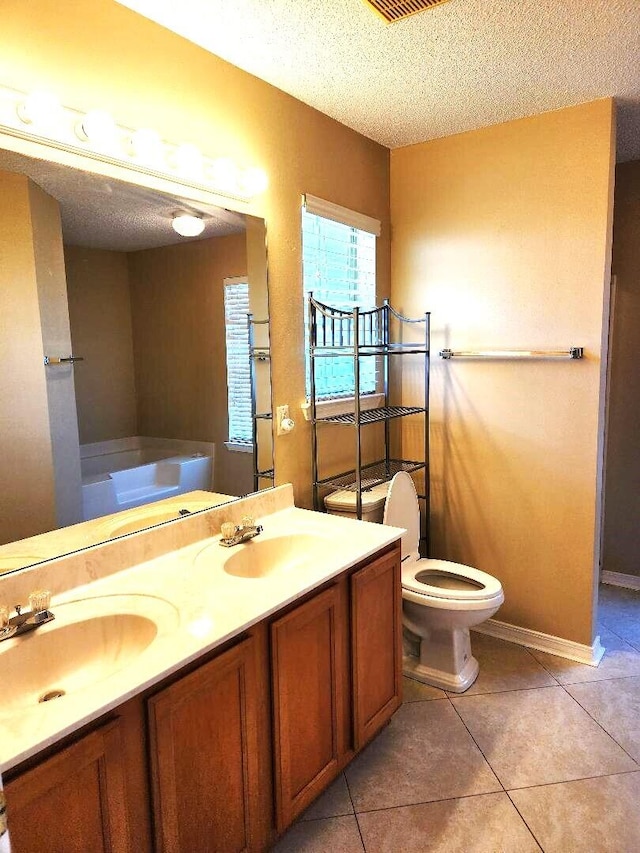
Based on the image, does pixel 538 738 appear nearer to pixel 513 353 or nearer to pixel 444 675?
pixel 444 675

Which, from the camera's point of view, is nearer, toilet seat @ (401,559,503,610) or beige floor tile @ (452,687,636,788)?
beige floor tile @ (452,687,636,788)

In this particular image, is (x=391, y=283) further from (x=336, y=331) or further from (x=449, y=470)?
(x=449, y=470)

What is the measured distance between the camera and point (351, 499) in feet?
8.30

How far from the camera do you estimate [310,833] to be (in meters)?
1.72

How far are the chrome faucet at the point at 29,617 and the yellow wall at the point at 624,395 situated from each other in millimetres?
3190

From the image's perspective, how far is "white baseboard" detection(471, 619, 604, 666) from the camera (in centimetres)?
262

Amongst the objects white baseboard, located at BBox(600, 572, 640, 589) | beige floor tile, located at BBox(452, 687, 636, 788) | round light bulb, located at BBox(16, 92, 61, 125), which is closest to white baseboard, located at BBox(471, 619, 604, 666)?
beige floor tile, located at BBox(452, 687, 636, 788)

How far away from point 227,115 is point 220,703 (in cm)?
190

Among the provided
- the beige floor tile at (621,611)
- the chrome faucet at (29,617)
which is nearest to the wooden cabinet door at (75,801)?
the chrome faucet at (29,617)

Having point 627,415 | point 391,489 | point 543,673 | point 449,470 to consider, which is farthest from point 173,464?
point 627,415

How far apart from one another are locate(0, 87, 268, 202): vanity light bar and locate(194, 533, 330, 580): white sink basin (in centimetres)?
122

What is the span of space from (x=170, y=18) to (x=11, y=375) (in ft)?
3.95

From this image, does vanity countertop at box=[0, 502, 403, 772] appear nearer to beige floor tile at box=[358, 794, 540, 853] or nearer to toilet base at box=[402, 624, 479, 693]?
toilet base at box=[402, 624, 479, 693]

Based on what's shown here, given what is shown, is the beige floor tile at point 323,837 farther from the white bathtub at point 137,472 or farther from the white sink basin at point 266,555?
the white bathtub at point 137,472
